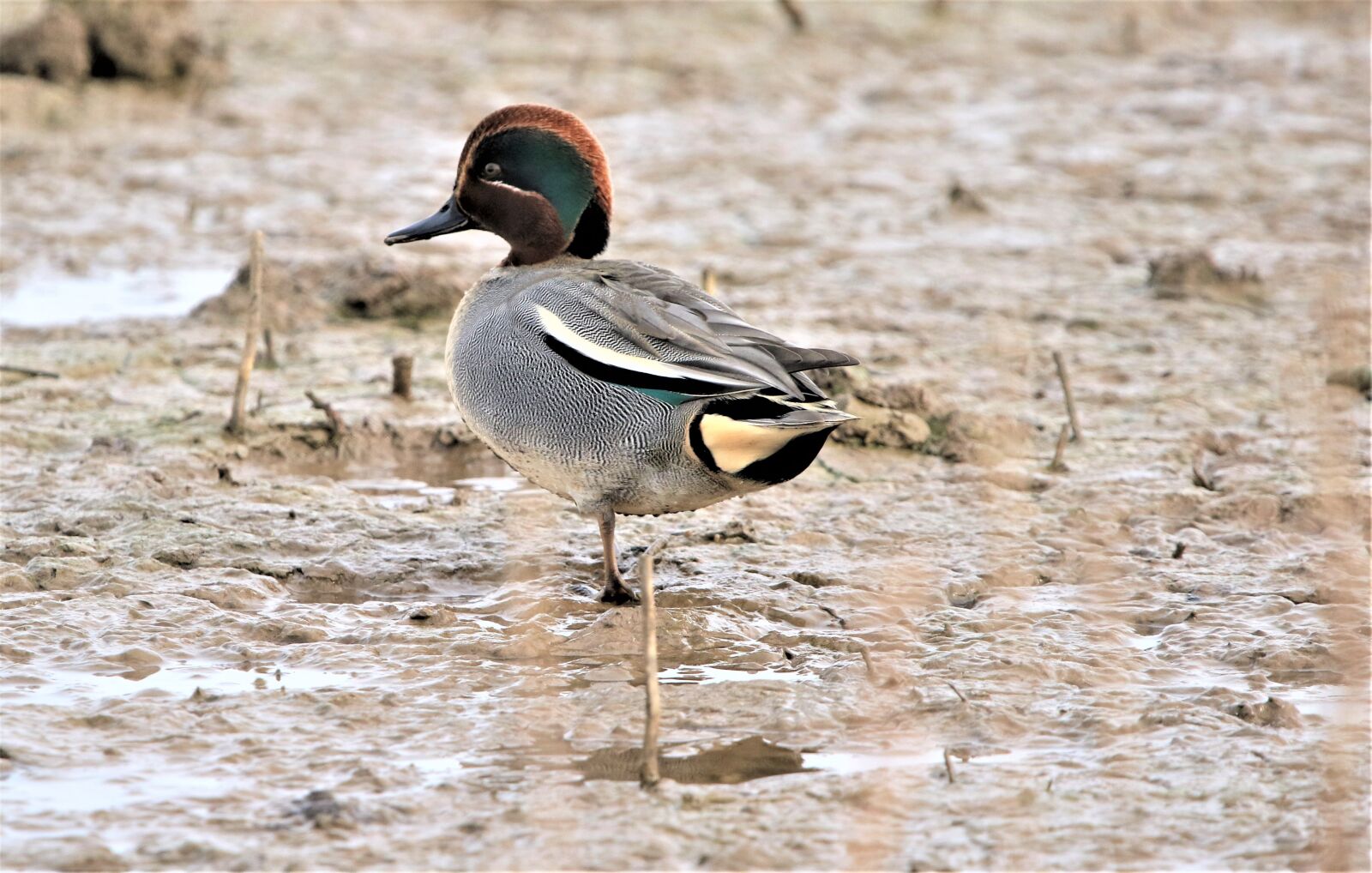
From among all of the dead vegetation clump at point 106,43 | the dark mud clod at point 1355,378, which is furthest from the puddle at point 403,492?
the dead vegetation clump at point 106,43

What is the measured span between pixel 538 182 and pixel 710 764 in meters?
2.00

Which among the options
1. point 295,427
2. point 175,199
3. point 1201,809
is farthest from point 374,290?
point 1201,809

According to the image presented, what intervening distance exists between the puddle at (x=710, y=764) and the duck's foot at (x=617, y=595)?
0.95 metres

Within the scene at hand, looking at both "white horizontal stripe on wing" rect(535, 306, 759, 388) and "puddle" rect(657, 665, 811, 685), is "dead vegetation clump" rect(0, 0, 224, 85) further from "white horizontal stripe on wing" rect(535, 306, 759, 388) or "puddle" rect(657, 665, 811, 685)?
"puddle" rect(657, 665, 811, 685)

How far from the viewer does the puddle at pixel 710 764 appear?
3838 mm

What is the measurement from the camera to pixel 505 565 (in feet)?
17.1

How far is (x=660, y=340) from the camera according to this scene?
→ 15.0ft

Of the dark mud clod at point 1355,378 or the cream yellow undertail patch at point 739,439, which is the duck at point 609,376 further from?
A: the dark mud clod at point 1355,378

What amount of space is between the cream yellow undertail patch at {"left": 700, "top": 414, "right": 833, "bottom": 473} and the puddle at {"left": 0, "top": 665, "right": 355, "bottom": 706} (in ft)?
3.68

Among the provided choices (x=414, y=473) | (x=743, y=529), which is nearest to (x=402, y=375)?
(x=414, y=473)

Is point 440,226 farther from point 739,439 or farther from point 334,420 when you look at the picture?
point 739,439

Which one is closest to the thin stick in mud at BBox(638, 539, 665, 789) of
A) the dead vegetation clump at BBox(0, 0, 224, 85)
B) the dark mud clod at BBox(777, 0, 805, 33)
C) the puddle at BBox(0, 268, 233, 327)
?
the puddle at BBox(0, 268, 233, 327)

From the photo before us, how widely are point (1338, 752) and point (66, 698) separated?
3038 mm

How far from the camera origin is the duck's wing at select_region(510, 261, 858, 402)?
445cm
